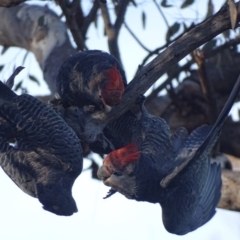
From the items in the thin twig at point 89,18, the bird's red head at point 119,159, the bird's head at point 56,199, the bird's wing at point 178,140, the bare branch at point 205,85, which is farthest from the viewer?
the thin twig at point 89,18

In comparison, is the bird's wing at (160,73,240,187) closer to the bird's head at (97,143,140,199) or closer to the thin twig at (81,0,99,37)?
the bird's head at (97,143,140,199)

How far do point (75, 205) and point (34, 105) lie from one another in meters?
0.30

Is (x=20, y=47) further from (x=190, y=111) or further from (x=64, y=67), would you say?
(x=64, y=67)

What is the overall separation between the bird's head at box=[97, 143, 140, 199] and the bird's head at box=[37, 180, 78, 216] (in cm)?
16

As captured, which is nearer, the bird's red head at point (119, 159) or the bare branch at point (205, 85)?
the bird's red head at point (119, 159)

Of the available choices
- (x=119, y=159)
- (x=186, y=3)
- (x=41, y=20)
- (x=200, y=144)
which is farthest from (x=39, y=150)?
(x=186, y=3)

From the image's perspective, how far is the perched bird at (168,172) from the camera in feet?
8.07

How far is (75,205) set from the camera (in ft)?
7.79

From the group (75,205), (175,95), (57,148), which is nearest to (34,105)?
(57,148)

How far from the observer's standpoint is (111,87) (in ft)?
8.21

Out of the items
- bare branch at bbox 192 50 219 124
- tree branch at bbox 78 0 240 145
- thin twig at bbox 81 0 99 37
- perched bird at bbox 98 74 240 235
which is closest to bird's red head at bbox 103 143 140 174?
perched bird at bbox 98 74 240 235

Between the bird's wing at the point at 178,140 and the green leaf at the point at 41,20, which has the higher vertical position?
the bird's wing at the point at 178,140

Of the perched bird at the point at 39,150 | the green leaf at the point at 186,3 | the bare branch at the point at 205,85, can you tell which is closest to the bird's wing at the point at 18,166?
the perched bird at the point at 39,150

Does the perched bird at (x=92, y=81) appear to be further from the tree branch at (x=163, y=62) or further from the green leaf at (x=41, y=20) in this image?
the green leaf at (x=41, y=20)
